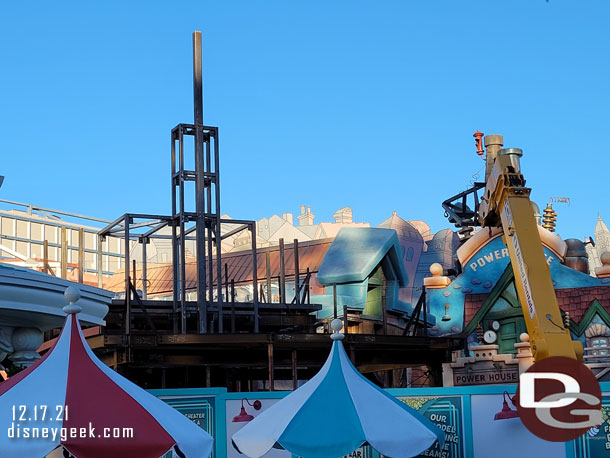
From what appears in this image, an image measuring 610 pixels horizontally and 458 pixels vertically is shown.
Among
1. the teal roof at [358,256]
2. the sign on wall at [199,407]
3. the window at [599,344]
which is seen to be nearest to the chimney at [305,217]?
the teal roof at [358,256]

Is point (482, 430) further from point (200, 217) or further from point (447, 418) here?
point (200, 217)

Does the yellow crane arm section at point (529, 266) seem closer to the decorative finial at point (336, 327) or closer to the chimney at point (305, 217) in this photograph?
the decorative finial at point (336, 327)

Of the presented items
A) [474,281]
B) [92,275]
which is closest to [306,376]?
[474,281]

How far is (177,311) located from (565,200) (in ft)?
67.7

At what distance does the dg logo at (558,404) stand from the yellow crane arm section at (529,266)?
761 mm

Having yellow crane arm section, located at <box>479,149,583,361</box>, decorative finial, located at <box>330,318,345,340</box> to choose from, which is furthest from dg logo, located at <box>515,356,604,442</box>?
decorative finial, located at <box>330,318,345,340</box>

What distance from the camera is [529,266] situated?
1501 cm

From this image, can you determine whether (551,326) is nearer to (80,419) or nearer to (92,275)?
(80,419)

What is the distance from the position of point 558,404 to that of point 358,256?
25181 mm

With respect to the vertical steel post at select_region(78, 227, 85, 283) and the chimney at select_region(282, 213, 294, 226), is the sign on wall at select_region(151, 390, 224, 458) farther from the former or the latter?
the chimney at select_region(282, 213, 294, 226)

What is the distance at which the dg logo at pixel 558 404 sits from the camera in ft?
41.7

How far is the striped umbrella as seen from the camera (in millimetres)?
9211

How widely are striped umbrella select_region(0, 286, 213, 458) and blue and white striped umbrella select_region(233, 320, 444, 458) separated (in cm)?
116

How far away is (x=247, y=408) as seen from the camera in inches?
651
